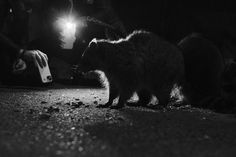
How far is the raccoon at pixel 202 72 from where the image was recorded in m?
5.55

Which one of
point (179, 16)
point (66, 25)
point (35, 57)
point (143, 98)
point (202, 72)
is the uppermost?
point (179, 16)

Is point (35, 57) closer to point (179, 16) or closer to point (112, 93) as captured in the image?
point (112, 93)

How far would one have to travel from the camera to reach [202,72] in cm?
556

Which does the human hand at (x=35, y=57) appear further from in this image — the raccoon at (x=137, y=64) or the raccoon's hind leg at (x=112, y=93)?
the raccoon's hind leg at (x=112, y=93)

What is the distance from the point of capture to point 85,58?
524cm

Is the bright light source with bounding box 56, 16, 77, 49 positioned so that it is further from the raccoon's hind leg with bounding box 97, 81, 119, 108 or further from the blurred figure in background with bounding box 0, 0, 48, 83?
the raccoon's hind leg with bounding box 97, 81, 119, 108

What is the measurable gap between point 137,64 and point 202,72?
3.47ft

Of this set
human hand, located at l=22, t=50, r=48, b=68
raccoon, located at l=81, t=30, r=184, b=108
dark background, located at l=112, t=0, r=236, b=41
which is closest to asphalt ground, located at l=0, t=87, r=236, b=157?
raccoon, located at l=81, t=30, r=184, b=108

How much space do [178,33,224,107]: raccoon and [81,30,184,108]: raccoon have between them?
1.28 feet

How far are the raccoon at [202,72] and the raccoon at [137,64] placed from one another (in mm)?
391

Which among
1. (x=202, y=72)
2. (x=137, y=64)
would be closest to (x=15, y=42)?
(x=137, y=64)

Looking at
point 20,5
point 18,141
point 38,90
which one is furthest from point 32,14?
point 18,141

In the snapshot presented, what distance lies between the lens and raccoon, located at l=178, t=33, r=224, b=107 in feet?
18.2

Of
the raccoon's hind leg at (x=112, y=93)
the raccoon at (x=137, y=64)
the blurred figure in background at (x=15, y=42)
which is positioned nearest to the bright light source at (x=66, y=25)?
the blurred figure in background at (x=15, y=42)
